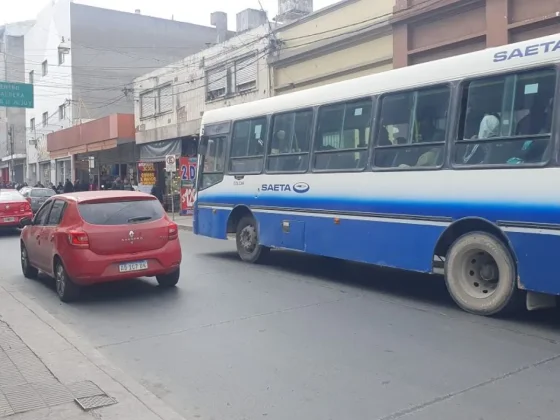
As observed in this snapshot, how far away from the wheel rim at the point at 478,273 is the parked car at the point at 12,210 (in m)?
15.1

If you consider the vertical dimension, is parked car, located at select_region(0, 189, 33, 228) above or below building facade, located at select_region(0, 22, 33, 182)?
below

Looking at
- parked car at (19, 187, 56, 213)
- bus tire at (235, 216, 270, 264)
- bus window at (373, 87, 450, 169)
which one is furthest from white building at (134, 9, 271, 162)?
bus window at (373, 87, 450, 169)

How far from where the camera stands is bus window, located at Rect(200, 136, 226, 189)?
12.5 metres

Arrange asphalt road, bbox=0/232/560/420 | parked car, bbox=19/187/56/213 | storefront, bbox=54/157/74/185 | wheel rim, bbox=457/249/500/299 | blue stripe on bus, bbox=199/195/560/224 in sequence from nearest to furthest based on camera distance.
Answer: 1. asphalt road, bbox=0/232/560/420
2. blue stripe on bus, bbox=199/195/560/224
3. wheel rim, bbox=457/249/500/299
4. parked car, bbox=19/187/56/213
5. storefront, bbox=54/157/74/185

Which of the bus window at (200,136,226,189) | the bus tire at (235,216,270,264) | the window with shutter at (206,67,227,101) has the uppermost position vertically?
the window with shutter at (206,67,227,101)

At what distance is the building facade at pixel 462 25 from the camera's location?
12336mm

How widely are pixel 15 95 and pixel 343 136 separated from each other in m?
20.7

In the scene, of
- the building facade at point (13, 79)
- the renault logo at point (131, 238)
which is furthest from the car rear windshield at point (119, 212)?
the building facade at point (13, 79)

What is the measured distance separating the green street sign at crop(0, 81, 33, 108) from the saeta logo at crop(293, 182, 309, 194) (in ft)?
63.0

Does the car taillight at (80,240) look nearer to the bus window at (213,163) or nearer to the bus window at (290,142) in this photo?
the bus window at (290,142)

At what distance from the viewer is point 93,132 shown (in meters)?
32.6

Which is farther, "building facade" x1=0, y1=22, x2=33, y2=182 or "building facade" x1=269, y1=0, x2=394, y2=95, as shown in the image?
"building facade" x1=0, y1=22, x2=33, y2=182

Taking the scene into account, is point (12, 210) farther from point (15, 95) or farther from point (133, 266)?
point (133, 266)

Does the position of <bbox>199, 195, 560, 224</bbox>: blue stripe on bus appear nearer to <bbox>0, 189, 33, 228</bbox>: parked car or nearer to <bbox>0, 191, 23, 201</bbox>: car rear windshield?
<bbox>0, 189, 33, 228</bbox>: parked car
